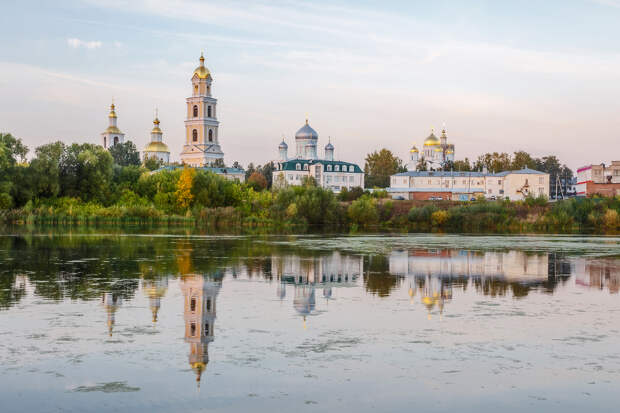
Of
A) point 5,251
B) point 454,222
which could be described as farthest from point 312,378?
A: point 454,222

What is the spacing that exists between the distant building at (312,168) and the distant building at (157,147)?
2150cm

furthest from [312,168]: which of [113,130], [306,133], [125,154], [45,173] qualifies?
[45,173]

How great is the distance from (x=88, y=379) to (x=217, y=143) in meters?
114

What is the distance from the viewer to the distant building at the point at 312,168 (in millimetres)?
128000

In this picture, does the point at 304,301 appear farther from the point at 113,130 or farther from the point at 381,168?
the point at 113,130

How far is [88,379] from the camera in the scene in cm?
911

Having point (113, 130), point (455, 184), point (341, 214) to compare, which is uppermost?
point (113, 130)

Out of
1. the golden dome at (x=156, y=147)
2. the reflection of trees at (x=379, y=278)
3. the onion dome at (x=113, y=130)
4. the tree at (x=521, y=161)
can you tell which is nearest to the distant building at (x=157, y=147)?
the golden dome at (x=156, y=147)

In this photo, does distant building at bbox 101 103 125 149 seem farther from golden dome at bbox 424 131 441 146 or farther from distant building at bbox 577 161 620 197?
distant building at bbox 577 161 620 197

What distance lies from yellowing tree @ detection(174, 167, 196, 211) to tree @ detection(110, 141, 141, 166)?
64.0 meters

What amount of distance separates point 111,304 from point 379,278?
8.00 metres

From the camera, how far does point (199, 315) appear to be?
1352 cm

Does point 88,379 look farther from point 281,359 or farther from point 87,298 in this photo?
point 87,298

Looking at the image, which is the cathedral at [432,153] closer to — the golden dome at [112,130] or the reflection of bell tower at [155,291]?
Result: the golden dome at [112,130]
